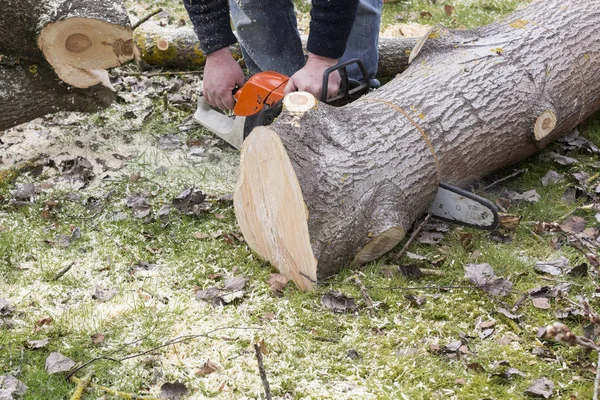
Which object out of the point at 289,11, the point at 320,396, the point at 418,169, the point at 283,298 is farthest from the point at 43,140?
the point at 320,396

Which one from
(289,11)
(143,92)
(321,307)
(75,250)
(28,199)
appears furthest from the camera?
(143,92)

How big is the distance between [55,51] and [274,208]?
188cm

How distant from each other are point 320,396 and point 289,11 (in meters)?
2.54

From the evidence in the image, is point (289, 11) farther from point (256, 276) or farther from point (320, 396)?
point (320, 396)

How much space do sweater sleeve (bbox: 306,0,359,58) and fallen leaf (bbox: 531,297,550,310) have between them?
57.4 inches

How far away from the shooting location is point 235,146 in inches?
161

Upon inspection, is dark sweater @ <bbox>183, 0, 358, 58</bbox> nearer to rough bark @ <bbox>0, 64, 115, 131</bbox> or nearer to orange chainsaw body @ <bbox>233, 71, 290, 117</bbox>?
orange chainsaw body @ <bbox>233, 71, 290, 117</bbox>

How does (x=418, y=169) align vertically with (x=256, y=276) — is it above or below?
above

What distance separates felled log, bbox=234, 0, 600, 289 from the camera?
2.82 metres

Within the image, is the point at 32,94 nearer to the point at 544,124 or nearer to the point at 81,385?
the point at 81,385

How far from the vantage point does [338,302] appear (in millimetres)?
2746

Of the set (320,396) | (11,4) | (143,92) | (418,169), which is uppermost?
(11,4)

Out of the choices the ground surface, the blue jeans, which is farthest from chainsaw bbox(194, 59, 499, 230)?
the blue jeans

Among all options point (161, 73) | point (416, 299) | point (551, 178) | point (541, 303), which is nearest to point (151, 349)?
point (416, 299)
